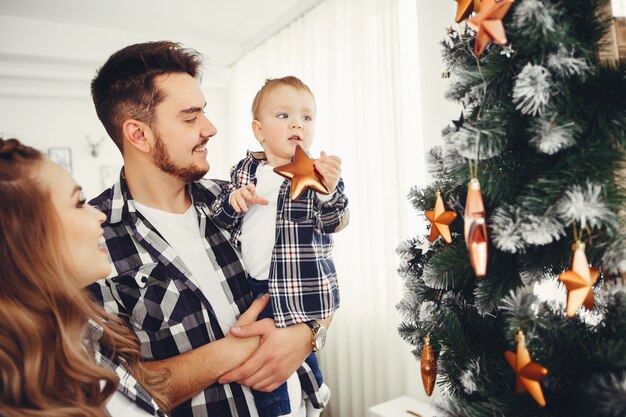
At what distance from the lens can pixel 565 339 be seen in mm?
701

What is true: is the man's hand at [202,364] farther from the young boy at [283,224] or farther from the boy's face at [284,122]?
the boy's face at [284,122]

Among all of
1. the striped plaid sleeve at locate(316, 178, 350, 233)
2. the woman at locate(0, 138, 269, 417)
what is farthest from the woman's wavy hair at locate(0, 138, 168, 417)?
the striped plaid sleeve at locate(316, 178, 350, 233)

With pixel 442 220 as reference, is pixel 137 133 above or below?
above

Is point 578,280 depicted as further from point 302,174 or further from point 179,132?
point 179,132

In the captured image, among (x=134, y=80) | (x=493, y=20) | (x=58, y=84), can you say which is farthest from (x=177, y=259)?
(x=58, y=84)

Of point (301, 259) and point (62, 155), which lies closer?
point (301, 259)

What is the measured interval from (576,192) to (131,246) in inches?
49.1

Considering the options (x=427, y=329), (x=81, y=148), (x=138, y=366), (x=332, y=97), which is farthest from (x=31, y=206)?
(x=81, y=148)

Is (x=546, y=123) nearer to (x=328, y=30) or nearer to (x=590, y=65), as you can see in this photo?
(x=590, y=65)

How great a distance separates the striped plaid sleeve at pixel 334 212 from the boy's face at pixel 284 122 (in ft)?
0.94

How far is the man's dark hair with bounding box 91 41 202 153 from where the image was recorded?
5.18ft

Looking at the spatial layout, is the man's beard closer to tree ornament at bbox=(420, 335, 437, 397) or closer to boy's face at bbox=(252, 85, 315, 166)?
boy's face at bbox=(252, 85, 315, 166)

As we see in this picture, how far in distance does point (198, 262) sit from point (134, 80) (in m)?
0.72

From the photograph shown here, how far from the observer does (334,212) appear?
4.57 feet
